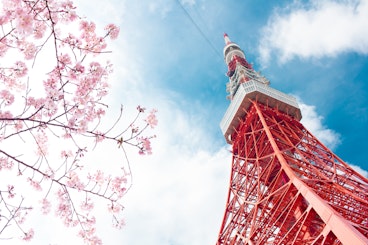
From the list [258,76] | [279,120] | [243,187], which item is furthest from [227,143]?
[258,76]

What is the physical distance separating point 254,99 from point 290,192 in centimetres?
784

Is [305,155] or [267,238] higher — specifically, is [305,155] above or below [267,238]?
above

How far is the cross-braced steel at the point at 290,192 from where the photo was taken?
8.66 meters

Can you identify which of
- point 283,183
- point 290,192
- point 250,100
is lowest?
point 290,192

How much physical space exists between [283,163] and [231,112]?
7337 millimetres

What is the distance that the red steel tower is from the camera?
8.95 m

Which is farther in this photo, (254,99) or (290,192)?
(254,99)

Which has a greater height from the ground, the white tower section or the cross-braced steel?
the white tower section

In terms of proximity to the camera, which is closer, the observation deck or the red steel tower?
the red steel tower

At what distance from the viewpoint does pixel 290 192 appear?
1111 centimetres

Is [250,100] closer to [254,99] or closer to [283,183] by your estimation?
[254,99]

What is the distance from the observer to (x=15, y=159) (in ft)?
9.10

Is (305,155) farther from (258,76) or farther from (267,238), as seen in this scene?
(258,76)

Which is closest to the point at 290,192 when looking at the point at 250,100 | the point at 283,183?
the point at 283,183
